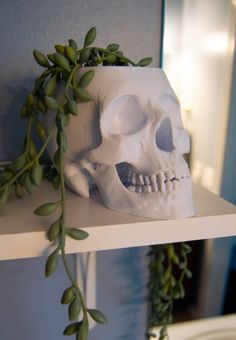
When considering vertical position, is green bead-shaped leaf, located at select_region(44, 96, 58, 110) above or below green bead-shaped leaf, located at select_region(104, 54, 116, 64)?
below

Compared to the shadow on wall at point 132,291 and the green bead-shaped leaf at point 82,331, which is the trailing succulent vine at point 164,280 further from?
the green bead-shaped leaf at point 82,331

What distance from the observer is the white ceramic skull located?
13.9 inches

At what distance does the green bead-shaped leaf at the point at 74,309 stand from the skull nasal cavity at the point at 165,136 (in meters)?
0.21

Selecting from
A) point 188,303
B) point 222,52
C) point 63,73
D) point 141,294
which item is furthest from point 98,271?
point 222,52

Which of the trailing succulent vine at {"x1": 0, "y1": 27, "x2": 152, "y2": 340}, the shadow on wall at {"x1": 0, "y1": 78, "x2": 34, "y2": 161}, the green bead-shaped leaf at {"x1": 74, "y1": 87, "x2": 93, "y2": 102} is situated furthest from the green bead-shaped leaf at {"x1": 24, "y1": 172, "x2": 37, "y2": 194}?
the shadow on wall at {"x1": 0, "y1": 78, "x2": 34, "y2": 161}

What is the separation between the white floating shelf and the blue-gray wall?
0.73 feet

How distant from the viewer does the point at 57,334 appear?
665 millimetres

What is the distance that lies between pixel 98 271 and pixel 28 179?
403mm

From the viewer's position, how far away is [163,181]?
0.35 meters

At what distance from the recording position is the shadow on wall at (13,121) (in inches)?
20.3

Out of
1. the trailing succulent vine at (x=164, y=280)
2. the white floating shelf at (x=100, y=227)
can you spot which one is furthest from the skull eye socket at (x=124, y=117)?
the trailing succulent vine at (x=164, y=280)

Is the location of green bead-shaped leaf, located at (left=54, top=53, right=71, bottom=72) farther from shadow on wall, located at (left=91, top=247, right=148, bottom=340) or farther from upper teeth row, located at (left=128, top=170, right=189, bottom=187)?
shadow on wall, located at (left=91, top=247, right=148, bottom=340)

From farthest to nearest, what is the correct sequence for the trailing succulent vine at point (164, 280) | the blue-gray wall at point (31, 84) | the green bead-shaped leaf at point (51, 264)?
the trailing succulent vine at point (164, 280) < the blue-gray wall at point (31, 84) < the green bead-shaped leaf at point (51, 264)

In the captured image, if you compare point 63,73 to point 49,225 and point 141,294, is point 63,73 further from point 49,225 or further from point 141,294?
point 141,294
